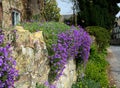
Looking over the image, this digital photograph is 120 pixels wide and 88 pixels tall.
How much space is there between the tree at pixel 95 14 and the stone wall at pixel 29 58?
16433mm

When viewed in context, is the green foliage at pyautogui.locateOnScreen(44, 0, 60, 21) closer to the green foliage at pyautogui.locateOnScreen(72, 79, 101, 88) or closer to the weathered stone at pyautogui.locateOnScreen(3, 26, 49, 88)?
the green foliage at pyautogui.locateOnScreen(72, 79, 101, 88)

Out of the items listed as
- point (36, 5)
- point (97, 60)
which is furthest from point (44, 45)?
point (36, 5)

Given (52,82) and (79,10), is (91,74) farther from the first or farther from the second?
(79,10)

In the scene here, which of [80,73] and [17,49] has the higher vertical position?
[17,49]

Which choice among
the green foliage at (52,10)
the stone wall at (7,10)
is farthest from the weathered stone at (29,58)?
the green foliage at (52,10)

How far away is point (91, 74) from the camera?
10180 mm

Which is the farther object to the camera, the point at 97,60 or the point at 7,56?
the point at 97,60

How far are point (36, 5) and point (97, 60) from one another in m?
5.31

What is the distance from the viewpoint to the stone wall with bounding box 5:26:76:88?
474 centimetres

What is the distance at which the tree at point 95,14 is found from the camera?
22.3 m

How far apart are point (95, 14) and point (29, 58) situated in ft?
57.8

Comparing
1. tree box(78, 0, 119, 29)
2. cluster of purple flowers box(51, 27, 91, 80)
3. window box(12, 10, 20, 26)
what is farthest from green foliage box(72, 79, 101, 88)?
tree box(78, 0, 119, 29)

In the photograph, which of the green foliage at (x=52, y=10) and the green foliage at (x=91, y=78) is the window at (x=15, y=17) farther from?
the green foliage at (x=52, y=10)

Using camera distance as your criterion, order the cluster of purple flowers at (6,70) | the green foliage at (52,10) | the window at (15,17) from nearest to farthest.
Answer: the cluster of purple flowers at (6,70)
the window at (15,17)
the green foliage at (52,10)
